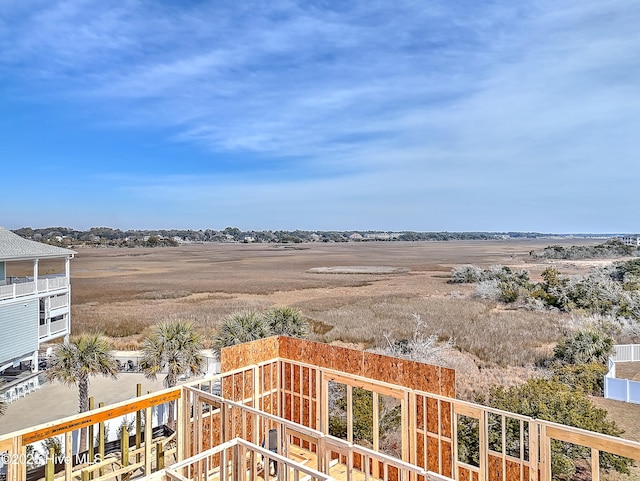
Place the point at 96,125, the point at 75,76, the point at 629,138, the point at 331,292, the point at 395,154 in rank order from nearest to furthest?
the point at 75,76 → the point at 629,138 → the point at 96,125 → the point at 331,292 → the point at 395,154

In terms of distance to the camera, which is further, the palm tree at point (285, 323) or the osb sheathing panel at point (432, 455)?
the palm tree at point (285, 323)

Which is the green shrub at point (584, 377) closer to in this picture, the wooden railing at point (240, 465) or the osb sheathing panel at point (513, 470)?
the osb sheathing panel at point (513, 470)

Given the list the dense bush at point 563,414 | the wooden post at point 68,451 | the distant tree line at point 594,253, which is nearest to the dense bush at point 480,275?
the dense bush at point 563,414

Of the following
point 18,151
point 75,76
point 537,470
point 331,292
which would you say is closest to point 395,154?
point 331,292

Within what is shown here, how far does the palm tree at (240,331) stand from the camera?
12.9m

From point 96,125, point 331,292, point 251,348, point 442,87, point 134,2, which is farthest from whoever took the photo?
point 331,292

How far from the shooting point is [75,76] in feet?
71.3

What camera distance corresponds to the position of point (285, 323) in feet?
49.2

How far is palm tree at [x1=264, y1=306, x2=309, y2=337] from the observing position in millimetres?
14844

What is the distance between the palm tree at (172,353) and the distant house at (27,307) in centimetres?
Answer: 470

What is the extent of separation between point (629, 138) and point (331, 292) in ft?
87.6

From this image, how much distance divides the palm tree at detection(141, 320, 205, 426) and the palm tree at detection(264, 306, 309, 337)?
3.94m

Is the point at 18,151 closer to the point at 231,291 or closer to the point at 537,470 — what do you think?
the point at 231,291

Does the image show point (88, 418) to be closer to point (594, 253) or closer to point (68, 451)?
point (68, 451)
